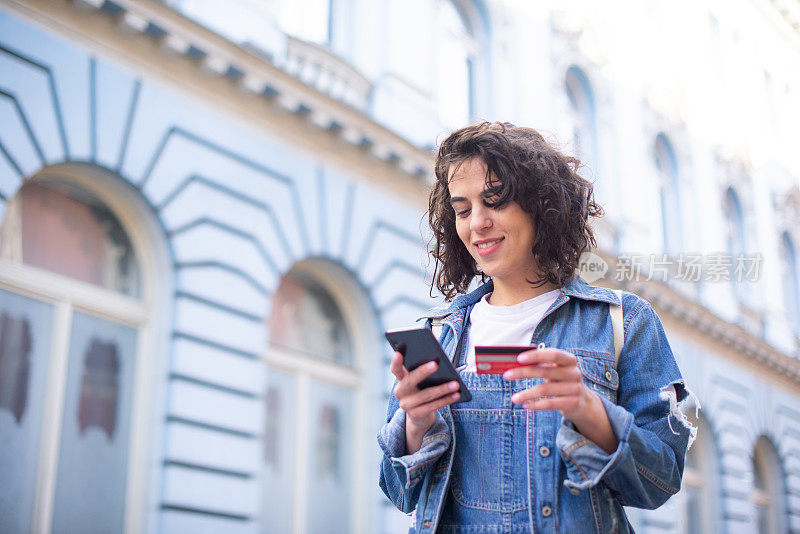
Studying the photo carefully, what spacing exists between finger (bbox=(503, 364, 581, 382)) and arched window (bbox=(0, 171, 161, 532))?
4.97 meters

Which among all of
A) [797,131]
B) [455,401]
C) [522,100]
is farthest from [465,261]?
[797,131]

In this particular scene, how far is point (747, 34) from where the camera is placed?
842 inches

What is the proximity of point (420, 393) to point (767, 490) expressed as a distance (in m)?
17.3

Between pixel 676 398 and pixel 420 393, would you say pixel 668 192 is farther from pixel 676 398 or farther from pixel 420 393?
pixel 420 393

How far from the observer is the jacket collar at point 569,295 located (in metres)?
2.24

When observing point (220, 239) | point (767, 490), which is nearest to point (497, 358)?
point (220, 239)

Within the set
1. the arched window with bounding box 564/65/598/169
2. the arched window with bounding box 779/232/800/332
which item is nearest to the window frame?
the arched window with bounding box 564/65/598/169

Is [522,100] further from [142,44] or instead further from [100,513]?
[100,513]

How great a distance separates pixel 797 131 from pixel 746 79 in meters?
3.32

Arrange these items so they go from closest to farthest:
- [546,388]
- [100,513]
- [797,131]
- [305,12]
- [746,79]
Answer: [546,388] < [100,513] < [305,12] < [746,79] < [797,131]

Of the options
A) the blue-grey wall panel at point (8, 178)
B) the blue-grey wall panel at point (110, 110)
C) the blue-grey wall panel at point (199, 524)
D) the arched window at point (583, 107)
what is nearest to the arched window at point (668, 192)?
the arched window at point (583, 107)

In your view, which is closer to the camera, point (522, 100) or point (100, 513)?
point (100, 513)

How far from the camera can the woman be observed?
77.1 inches

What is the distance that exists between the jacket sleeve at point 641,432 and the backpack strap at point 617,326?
0.01 meters
